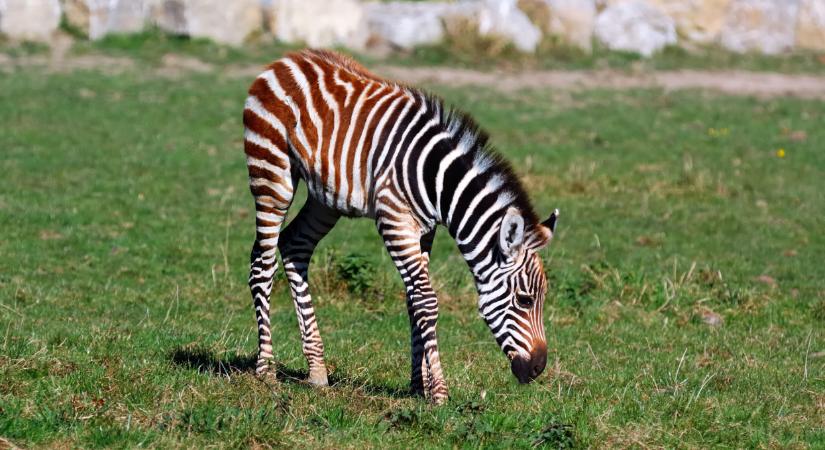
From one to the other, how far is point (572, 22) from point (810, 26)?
7.76 meters

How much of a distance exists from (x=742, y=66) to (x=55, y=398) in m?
24.2

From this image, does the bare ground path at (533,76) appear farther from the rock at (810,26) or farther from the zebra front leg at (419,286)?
the zebra front leg at (419,286)

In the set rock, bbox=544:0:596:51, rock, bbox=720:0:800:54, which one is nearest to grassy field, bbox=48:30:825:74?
rock, bbox=544:0:596:51

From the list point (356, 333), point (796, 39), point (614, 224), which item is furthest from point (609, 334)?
point (796, 39)

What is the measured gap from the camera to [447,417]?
661 centimetres

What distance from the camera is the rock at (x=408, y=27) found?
1043 inches

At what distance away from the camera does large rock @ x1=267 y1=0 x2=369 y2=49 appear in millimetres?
25984

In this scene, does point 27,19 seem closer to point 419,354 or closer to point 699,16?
point 699,16

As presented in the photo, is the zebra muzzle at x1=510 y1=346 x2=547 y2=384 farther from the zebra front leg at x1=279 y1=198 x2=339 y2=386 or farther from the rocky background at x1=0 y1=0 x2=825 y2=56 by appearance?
the rocky background at x1=0 y1=0 x2=825 y2=56

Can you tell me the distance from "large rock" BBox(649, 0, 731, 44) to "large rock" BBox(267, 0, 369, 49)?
936cm

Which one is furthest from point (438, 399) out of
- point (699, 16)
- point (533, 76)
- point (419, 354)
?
point (699, 16)

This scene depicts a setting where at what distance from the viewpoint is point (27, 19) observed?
25.0 metres

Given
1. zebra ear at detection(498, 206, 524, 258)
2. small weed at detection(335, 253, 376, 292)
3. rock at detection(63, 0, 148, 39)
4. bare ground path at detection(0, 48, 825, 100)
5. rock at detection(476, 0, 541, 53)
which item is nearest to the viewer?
zebra ear at detection(498, 206, 524, 258)

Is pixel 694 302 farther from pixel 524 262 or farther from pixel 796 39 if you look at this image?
pixel 796 39
